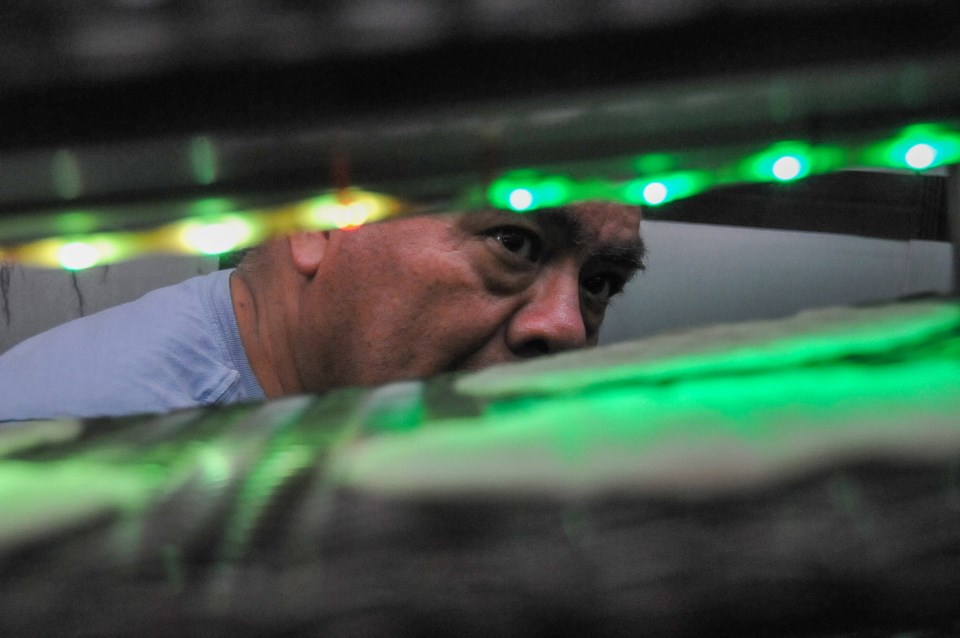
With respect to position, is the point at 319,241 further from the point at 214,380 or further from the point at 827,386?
the point at 827,386

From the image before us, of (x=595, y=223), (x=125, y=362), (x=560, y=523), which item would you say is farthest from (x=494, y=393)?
(x=595, y=223)

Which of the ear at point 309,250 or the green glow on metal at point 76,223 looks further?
the ear at point 309,250

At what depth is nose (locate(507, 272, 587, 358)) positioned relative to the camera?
2.60 feet

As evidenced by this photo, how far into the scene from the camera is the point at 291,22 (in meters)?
0.11

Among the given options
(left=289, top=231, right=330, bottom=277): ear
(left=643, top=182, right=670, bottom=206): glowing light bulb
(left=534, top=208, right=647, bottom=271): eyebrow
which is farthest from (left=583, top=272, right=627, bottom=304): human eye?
(left=643, top=182, right=670, bottom=206): glowing light bulb

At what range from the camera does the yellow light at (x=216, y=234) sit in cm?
13

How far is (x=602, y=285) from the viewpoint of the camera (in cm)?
86

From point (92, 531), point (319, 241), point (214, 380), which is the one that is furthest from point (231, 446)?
point (319, 241)

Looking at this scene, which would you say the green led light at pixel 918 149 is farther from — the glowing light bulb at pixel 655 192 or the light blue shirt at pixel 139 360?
the light blue shirt at pixel 139 360

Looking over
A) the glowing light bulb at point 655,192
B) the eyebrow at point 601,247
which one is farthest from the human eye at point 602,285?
the glowing light bulb at point 655,192

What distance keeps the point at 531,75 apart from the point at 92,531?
0.08 m

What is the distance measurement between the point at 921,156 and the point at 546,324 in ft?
2.20

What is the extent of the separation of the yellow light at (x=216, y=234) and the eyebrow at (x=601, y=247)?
645 millimetres

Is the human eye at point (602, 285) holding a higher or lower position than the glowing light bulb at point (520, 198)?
higher
